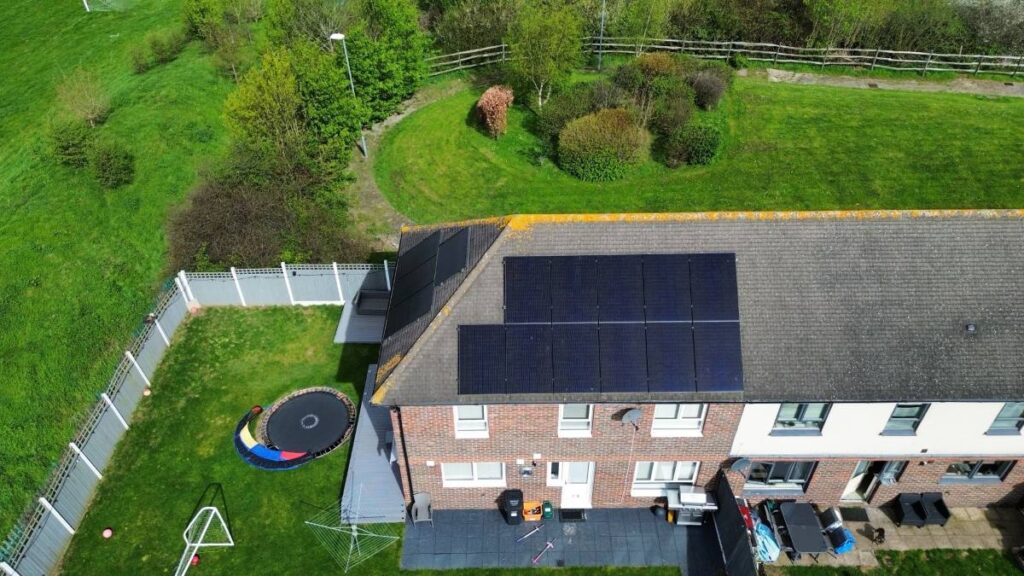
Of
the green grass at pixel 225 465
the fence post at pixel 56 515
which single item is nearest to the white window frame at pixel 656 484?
the green grass at pixel 225 465

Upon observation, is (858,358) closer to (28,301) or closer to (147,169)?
(28,301)

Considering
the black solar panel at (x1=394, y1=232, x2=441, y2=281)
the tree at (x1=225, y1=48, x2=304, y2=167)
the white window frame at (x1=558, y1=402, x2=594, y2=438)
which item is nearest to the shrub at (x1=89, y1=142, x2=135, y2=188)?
the tree at (x1=225, y1=48, x2=304, y2=167)

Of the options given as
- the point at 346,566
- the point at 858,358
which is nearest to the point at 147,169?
the point at 346,566

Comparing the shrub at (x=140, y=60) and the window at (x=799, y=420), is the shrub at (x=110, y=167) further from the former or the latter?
the window at (x=799, y=420)

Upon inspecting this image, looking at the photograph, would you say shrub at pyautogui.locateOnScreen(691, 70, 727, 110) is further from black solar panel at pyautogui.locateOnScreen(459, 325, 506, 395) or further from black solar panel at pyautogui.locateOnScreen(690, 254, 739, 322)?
black solar panel at pyautogui.locateOnScreen(459, 325, 506, 395)

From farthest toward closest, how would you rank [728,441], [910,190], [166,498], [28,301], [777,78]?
[777,78] < [910,190] < [28,301] < [166,498] < [728,441]

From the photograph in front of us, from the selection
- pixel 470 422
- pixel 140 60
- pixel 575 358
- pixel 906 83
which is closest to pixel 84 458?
pixel 470 422
